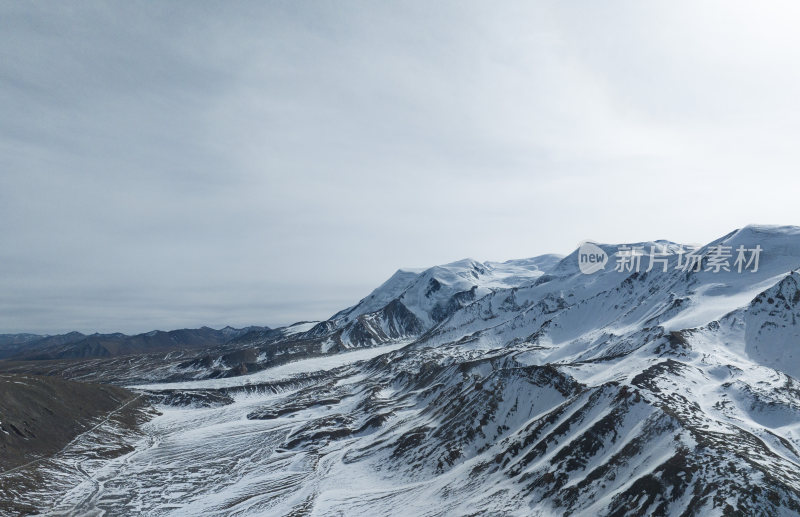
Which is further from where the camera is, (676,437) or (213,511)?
(213,511)

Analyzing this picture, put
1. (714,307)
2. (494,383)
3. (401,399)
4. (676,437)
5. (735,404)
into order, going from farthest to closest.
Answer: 1. (401,399)
2. (714,307)
3. (494,383)
4. (735,404)
5. (676,437)

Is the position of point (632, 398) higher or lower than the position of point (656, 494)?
higher

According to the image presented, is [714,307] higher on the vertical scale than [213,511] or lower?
higher

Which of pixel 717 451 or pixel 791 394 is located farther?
pixel 791 394

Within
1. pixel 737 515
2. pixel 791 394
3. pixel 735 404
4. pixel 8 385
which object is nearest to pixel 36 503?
pixel 8 385

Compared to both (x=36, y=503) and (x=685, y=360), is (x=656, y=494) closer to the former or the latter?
(x=685, y=360)

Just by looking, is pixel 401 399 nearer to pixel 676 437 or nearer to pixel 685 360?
pixel 685 360

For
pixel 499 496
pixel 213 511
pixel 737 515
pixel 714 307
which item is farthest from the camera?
pixel 714 307

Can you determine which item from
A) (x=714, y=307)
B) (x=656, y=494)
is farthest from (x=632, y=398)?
(x=714, y=307)

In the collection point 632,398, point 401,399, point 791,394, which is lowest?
point 401,399
